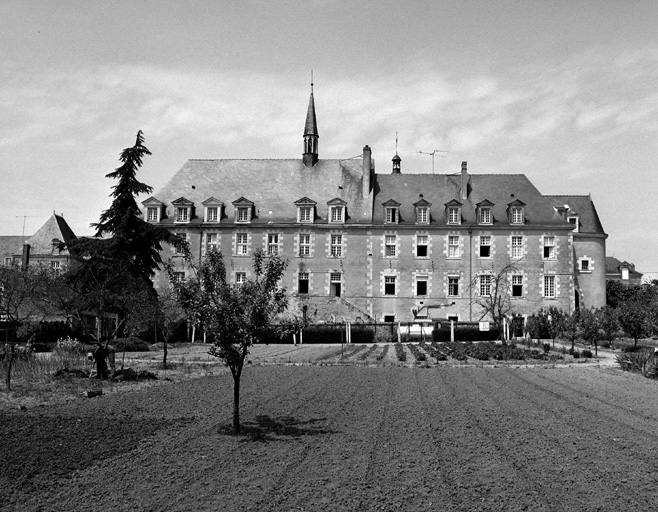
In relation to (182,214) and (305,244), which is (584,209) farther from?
(182,214)

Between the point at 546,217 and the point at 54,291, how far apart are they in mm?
38421

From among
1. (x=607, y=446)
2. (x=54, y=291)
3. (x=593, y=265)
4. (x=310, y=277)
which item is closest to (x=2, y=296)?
(x=54, y=291)

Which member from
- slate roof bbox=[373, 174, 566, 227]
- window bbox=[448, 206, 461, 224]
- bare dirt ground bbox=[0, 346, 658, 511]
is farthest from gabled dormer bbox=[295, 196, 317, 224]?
bare dirt ground bbox=[0, 346, 658, 511]

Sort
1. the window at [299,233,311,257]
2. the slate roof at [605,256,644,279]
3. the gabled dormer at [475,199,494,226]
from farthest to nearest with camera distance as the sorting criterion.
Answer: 1. the slate roof at [605,256,644,279]
2. the window at [299,233,311,257]
3. the gabled dormer at [475,199,494,226]

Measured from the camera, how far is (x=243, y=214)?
5150 cm

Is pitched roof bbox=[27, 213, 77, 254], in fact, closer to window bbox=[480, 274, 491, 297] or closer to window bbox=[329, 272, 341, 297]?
window bbox=[329, 272, 341, 297]

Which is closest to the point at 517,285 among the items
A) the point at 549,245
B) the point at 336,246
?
the point at 549,245

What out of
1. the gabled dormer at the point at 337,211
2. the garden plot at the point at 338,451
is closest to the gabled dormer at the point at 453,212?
the gabled dormer at the point at 337,211

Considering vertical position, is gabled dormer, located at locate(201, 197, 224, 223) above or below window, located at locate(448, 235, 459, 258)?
above

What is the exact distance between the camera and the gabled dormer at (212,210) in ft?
168

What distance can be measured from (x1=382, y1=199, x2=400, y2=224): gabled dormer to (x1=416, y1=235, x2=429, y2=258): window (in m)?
Answer: 2.13

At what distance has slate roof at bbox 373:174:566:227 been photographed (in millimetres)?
50906

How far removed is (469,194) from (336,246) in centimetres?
1117

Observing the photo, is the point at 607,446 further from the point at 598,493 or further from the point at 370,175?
the point at 370,175
